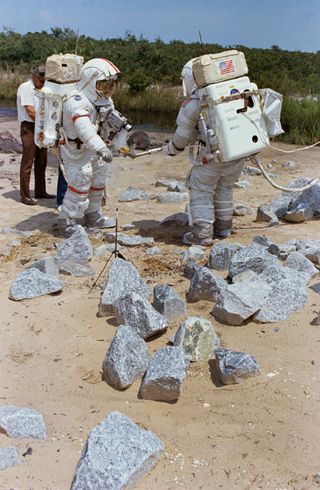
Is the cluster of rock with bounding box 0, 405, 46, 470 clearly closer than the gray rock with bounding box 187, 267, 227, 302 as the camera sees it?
Yes

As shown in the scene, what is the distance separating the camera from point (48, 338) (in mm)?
4129

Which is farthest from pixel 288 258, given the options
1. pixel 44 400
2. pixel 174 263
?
pixel 44 400

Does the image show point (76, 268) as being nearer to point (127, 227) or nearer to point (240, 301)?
point (127, 227)

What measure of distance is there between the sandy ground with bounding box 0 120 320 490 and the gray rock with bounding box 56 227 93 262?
304 millimetres

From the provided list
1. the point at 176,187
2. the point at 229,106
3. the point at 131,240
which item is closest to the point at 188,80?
the point at 229,106

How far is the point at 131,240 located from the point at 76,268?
0.94m

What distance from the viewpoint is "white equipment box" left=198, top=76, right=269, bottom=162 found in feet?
17.7

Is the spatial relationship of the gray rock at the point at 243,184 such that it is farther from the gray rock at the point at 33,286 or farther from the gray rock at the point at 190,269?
the gray rock at the point at 33,286

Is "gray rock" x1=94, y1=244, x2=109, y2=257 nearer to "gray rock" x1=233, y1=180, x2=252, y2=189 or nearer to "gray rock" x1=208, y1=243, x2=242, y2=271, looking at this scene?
"gray rock" x1=208, y1=243, x2=242, y2=271

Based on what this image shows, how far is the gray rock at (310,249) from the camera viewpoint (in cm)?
522

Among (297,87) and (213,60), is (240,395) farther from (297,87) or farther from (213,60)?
(297,87)

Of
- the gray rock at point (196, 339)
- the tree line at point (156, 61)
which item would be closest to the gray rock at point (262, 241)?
the gray rock at point (196, 339)

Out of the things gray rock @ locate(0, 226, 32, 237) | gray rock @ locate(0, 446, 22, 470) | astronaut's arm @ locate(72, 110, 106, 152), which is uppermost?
astronaut's arm @ locate(72, 110, 106, 152)

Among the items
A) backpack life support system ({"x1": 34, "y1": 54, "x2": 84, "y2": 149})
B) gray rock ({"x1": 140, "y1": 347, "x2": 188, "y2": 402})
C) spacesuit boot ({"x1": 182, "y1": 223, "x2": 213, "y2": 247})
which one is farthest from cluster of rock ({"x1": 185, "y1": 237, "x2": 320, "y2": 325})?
backpack life support system ({"x1": 34, "y1": 54, "x2": 84, "y2": 149})
